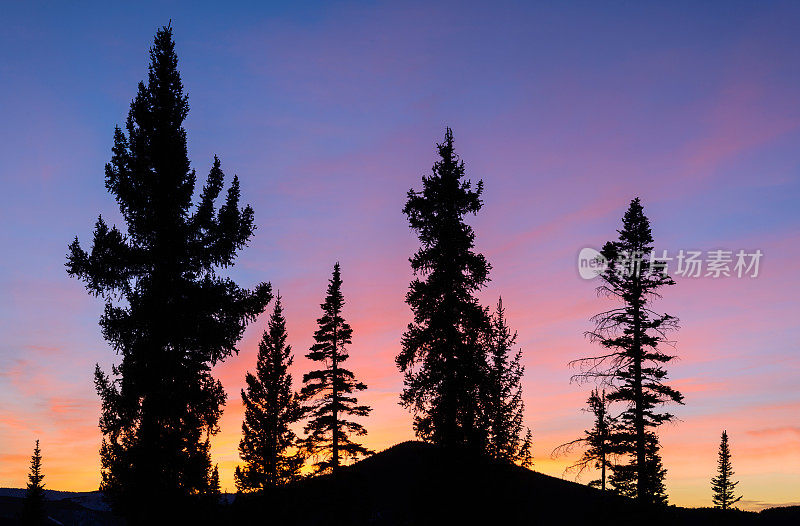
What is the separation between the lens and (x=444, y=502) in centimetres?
1652

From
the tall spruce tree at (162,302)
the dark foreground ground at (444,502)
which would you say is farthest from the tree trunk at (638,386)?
the tall spruce tree at (162,302)

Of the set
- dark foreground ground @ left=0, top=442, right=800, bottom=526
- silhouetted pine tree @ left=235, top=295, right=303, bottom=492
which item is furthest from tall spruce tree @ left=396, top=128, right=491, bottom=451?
silhouetted pine tree @ left=235, top=295, right=303, bottom=492

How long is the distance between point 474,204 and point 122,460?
1981cm

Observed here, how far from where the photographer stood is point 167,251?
2152cm

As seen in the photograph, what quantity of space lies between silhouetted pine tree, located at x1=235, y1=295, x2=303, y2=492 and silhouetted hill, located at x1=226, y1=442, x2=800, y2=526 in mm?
6513

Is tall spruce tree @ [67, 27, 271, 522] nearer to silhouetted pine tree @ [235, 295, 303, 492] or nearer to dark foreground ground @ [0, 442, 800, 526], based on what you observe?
dark foreground ground @ [0, 442, 800, 526]

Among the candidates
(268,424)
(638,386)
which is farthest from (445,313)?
(268,424)

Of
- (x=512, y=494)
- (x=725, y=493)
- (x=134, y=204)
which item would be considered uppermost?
(x=134, y=204)

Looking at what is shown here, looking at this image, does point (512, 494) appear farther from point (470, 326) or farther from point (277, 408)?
point (277, 408)

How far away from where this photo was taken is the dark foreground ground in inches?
655

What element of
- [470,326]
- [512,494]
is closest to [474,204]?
[470,326]

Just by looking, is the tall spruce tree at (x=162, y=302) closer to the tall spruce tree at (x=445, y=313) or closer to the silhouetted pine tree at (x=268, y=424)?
the tall spruce tree at (x=445, y=313)

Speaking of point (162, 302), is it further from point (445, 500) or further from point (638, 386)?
point (638, 386)

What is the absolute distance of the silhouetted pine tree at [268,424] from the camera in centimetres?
4562
